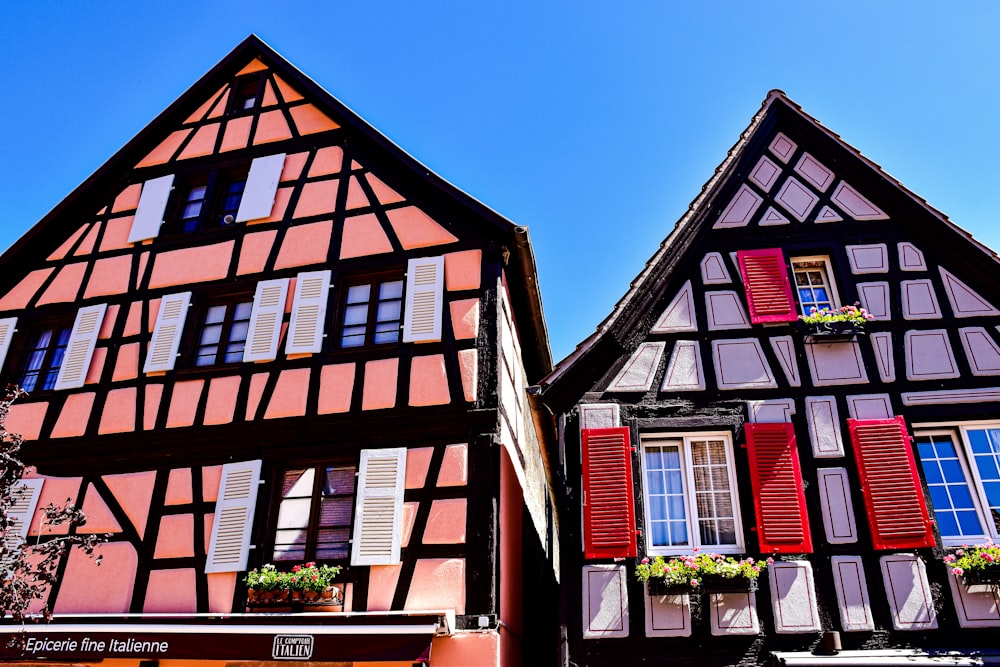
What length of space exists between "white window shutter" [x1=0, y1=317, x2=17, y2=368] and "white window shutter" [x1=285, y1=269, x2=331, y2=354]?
14.7 ft

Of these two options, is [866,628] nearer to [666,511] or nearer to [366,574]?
[666,511]

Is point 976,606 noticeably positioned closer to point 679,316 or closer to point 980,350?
point 980,350

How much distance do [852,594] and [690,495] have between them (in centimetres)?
179

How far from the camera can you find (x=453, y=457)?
357 inches

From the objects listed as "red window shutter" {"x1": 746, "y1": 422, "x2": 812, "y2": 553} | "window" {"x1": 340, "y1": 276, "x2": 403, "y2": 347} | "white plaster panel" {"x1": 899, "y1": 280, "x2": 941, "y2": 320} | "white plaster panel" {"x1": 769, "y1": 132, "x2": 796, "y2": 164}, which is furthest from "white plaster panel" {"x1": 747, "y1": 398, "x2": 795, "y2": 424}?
"window" {"x1": 340, "y1": 276, "x2": 403, "y2": 347}

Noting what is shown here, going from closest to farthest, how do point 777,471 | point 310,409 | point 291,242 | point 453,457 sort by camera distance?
point 777,471, point 453,457, point 310,409, point 291,242

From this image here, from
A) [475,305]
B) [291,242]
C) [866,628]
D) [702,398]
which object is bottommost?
[866,628]

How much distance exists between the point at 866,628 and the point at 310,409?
6.42 m

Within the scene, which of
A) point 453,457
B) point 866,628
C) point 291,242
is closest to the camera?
point 866,628

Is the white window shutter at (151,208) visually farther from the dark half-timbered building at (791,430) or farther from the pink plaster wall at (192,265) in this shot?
the dark half-timbered building at (791,430)

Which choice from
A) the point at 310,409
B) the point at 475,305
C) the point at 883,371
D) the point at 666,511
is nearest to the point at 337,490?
the point at 310,409

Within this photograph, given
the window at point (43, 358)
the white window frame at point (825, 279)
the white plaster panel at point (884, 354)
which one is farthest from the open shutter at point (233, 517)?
the white plaster panel at point (884, 354)

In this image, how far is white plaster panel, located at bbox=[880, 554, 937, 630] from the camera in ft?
25.5

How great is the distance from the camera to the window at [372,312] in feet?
33.6
